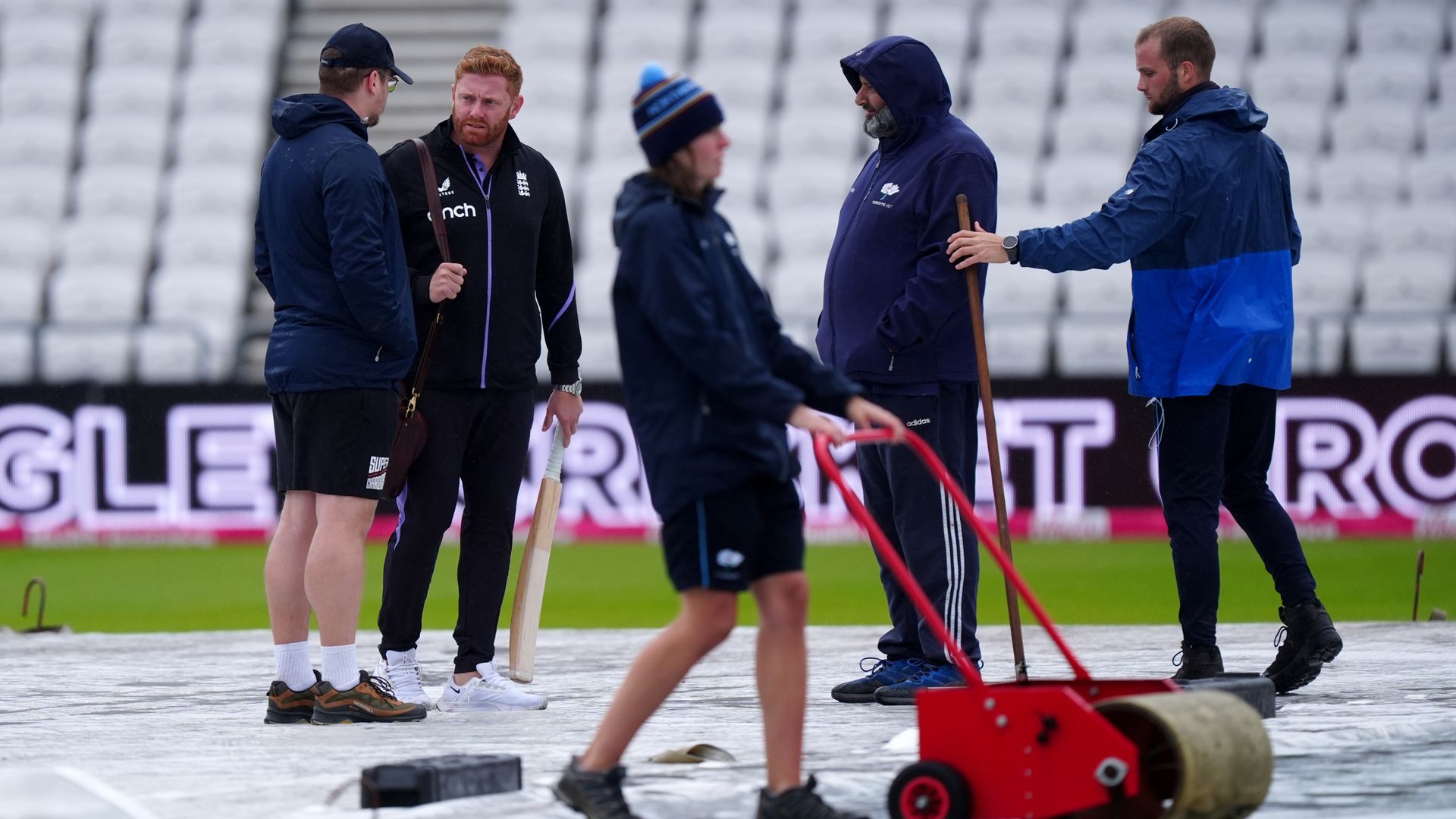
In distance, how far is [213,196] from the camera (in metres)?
15.3

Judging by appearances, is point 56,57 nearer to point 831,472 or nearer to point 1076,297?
point 1076,297

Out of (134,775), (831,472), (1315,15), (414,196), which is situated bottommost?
(134,775)

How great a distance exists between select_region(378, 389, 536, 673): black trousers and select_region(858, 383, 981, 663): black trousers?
3.62 ft

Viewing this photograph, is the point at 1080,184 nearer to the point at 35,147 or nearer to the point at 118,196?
the point at 118,196

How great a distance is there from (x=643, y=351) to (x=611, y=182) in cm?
1124

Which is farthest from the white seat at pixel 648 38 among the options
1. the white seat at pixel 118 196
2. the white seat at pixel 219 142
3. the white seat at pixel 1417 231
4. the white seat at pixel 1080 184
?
the white seat at pixel 1417 231

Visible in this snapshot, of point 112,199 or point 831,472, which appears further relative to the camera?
point 112,199

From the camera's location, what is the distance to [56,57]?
17000 millimetres

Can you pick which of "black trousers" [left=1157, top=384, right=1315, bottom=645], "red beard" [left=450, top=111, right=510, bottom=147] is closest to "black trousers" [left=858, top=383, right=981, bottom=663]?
"black trousers" [left=1157, top=384, right=1315, bottom=645]

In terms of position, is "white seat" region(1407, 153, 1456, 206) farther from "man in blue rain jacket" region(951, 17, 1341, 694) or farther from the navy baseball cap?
the navy baseball cap

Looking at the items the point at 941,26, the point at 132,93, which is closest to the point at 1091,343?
the point at 941,26

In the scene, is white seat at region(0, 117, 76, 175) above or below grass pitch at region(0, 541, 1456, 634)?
above

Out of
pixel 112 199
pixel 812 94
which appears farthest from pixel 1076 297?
pixel 112 199

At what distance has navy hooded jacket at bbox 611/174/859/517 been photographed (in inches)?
147
